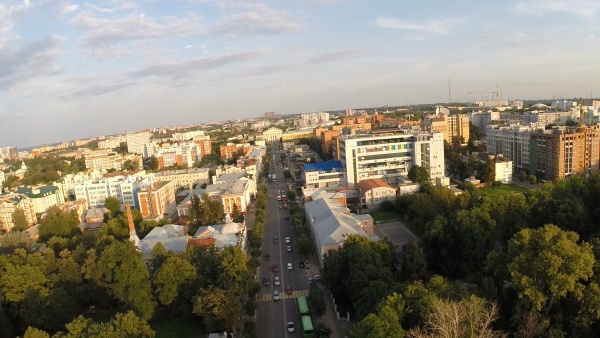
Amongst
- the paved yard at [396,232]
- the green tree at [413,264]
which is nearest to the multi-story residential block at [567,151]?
the paved yard at [396,232]

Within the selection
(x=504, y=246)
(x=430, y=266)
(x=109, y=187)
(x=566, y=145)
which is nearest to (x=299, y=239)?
(x=430, y=266)

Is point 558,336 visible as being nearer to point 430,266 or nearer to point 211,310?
point 430,266

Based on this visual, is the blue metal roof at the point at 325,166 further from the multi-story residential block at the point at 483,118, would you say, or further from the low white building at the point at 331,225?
the multi-story residential block at the point at 483,118

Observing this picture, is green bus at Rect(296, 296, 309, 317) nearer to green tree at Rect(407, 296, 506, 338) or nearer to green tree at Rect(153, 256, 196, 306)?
green tree at Rect(153, 256, 196, 306)

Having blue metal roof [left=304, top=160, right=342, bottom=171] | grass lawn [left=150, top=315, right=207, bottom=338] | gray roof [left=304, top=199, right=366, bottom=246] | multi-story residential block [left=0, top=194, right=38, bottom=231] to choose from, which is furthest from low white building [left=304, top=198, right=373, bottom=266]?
multi-story residential block [left=0, top=194, right=38, bottom=231]

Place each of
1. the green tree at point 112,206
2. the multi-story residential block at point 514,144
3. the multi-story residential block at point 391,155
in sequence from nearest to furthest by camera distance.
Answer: the green tree at point 112,206 → the multi-story residential block at point 391,155 → the multi-story residential block at point 514,144
